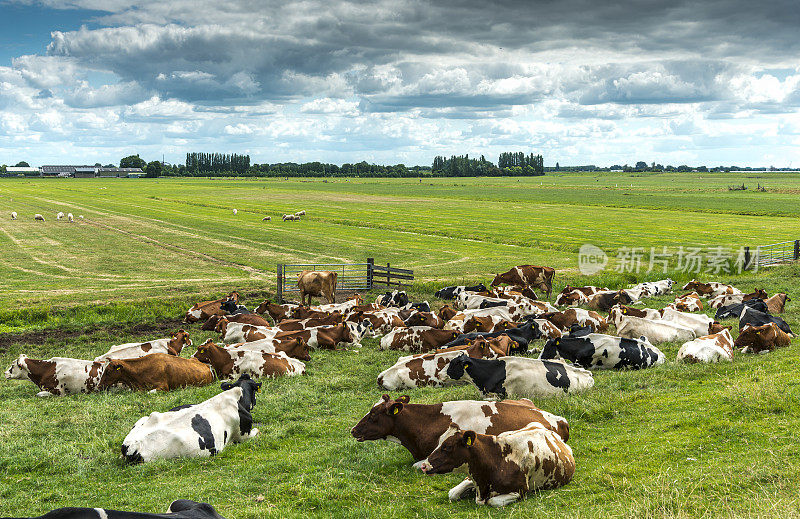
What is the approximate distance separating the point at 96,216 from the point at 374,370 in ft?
225

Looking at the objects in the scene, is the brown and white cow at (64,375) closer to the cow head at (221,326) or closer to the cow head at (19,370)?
the cow head at (19,370)

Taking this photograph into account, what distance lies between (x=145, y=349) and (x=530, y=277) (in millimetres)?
19157

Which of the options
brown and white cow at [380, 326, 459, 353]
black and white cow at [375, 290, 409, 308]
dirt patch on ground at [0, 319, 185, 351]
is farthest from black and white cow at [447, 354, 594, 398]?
black and white cow at [375, 290, 409, 308]

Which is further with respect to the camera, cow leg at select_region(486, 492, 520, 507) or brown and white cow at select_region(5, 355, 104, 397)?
brown and white cow at select_region(5, 355, 104, 397)

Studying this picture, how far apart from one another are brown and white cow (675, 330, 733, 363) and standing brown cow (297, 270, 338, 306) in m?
15.7

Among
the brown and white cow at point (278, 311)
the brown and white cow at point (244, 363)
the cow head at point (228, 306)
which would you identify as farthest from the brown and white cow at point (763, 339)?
the cow head at point (228, 306)

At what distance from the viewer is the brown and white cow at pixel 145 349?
53.6 ft

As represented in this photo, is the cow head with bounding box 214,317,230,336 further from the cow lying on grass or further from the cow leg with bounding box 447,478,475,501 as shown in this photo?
the cow leg with bounding box 447,478,475,501

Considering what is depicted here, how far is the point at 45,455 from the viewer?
10.1 meters

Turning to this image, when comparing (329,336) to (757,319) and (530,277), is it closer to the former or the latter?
(757,319)

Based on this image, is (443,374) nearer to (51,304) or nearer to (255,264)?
(51,304)

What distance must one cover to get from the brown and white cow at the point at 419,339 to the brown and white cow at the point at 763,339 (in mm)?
7431

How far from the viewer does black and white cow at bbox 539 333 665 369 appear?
1493 centimetres

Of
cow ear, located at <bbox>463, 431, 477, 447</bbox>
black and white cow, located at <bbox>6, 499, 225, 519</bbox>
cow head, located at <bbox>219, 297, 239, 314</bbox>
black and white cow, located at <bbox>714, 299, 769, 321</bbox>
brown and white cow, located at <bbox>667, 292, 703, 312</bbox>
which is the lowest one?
cow head, located at <bbox>219, 297, 239, 314</bbox>
